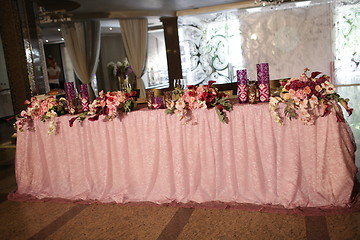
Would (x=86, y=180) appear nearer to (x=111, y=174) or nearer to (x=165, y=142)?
(x=111, y=174)

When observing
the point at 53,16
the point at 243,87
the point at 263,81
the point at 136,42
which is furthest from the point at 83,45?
the point at 263,81

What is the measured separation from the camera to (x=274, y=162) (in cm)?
295

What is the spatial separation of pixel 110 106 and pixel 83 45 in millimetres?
6936

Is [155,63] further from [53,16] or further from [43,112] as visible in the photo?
[43,112]

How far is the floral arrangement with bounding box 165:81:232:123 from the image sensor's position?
2.98 metres

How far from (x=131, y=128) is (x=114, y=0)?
17.5 ft

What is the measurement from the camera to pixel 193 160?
319cm

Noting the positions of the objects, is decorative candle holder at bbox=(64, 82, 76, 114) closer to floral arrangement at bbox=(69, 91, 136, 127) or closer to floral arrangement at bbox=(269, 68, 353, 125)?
floral arrangement at bbox=(69, 91, 136, 127)

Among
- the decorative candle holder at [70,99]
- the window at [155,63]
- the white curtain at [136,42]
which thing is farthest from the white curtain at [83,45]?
the decorative candle holder at [70,99]

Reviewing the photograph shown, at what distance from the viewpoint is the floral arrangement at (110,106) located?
3264 millimetres

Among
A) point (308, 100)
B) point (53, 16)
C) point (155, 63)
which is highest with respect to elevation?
point (53, 16)

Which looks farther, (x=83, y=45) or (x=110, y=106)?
(x=83, y=45)

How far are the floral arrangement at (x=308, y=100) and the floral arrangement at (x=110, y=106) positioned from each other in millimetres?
1330

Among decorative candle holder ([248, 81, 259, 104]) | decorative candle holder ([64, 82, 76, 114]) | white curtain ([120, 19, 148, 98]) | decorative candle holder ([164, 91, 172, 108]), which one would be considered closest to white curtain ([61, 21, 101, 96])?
white curtain ([120, 19, 148, 98])
